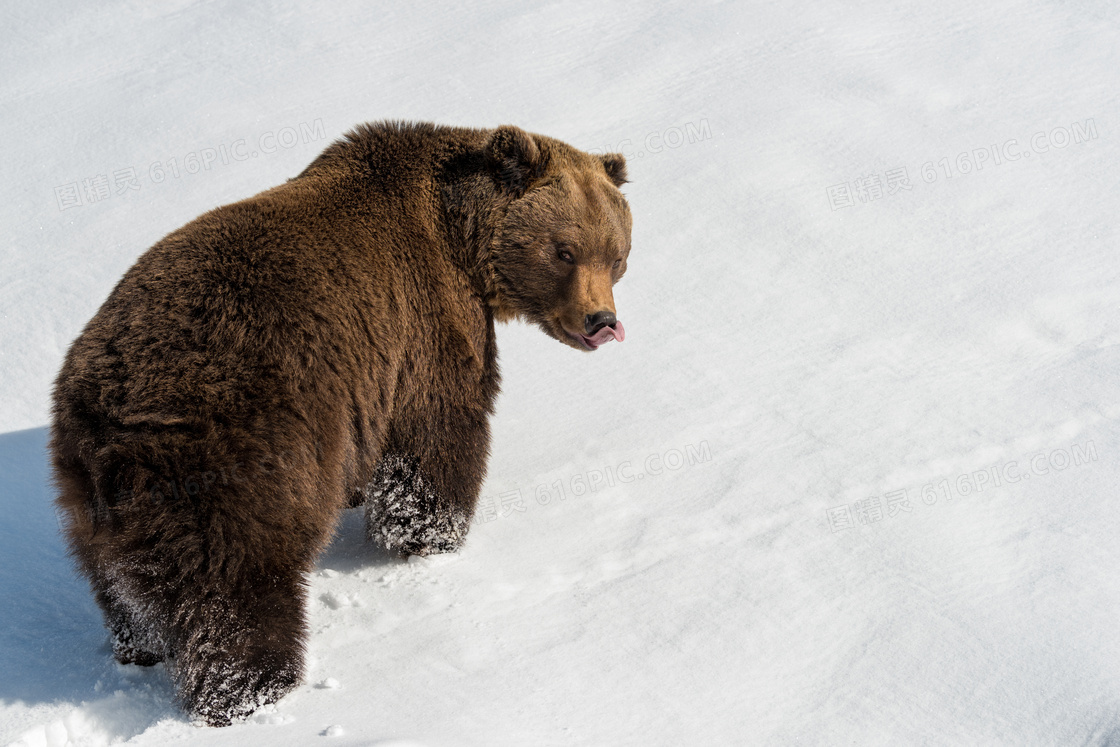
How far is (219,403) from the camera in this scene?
4.56m

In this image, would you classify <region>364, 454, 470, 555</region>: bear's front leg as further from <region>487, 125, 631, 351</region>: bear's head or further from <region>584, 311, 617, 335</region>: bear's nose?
<region>584, 311, 617, 335</region>: bear's nose

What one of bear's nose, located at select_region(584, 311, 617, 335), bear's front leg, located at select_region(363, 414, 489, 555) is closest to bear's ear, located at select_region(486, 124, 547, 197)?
bear's nose, located at select_region(584, 311, 617, 335)

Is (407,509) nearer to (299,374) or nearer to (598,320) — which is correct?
(299,374)

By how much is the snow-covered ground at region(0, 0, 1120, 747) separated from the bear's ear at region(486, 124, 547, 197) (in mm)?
2256

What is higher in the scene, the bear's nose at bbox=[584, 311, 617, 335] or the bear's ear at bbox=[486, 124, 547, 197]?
the bear's ear at bbox=[486, 124, 547, 197]

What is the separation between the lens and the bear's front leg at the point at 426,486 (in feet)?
19.4

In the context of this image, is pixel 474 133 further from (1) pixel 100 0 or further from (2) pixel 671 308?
(1) pixel 100 0

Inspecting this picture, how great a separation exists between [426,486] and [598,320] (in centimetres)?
146

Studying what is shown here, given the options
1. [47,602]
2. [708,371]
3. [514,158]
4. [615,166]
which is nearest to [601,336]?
[514,158]

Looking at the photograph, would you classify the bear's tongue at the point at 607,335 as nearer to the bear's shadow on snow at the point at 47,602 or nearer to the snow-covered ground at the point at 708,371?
the snow-covered ground at the point at 708,371

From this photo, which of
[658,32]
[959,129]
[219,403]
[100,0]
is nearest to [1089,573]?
[219,403]

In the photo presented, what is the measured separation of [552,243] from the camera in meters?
6.00

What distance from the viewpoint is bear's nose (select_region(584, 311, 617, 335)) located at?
5934mm

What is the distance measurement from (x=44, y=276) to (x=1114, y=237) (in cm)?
1004
